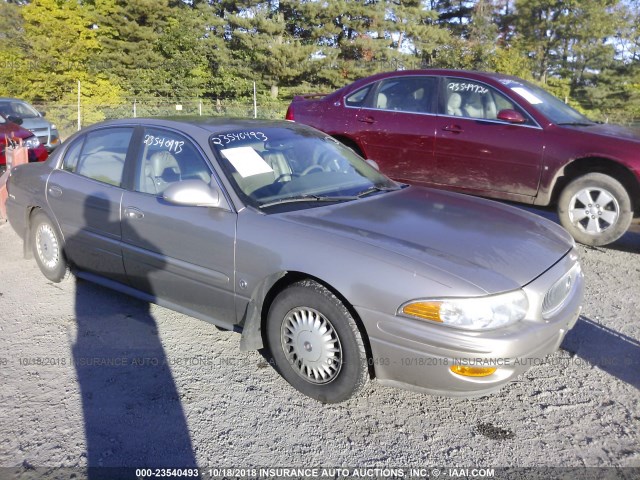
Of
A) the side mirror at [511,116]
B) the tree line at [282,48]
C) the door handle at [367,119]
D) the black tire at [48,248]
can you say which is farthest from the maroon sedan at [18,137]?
the tree line at [282,48]

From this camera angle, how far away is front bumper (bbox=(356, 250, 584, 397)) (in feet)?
8.68

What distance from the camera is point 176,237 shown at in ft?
11.9

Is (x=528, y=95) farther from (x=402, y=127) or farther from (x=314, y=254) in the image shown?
(x=314, y=254)

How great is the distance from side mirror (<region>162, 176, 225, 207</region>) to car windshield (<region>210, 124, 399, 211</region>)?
15 centimetres

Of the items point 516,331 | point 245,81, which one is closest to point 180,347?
point 516,331

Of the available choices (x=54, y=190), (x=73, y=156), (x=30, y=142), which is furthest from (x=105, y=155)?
(x=30, y=142)

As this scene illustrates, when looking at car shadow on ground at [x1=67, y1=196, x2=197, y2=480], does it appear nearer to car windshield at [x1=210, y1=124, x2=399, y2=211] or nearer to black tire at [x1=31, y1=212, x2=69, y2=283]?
black tire at [x1=31, y1=212, x2=69, y2=283]

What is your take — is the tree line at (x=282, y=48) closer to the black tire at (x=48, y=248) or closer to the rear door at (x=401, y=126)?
the rear door at (x=401, y=126)

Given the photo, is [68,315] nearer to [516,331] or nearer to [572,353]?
[516,331]

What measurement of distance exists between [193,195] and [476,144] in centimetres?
Answer: 370

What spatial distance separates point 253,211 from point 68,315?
1.95m

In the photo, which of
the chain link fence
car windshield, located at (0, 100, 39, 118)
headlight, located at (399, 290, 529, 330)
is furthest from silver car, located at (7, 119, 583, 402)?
the chain link fence

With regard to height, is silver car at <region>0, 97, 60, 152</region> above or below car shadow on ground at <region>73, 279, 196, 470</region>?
above

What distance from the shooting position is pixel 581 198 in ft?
18.5
